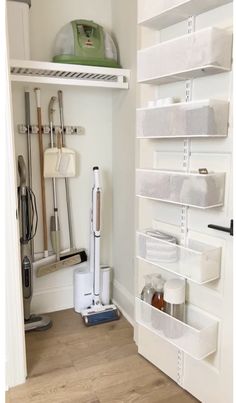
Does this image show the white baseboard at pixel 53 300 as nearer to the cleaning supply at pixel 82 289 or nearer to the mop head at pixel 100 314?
the cleaning supply at pixel 82 289

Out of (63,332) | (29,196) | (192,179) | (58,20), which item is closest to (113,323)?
(63,332)

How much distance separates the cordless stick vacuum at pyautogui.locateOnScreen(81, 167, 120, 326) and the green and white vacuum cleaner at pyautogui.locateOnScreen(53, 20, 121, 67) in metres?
0.73

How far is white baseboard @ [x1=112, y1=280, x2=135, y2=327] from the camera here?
2.65 m

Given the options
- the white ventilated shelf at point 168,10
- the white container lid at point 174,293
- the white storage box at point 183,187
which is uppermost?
the white ventilated shelf at point 168,10

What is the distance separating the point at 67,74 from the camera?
7.84 feet

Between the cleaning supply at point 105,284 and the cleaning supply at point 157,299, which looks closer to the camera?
the cleaning supply at point 157,299

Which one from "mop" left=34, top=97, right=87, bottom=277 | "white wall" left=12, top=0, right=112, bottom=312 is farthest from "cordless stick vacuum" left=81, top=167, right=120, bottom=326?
"white wall" left=12, top=0, right=112, bottom=312

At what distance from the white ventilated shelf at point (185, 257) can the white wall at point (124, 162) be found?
2.12 ft

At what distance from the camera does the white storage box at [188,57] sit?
146cm

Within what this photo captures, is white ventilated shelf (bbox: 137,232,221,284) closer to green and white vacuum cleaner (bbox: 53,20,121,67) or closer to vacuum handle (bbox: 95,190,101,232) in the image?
vacuum handle (bbox: 95,190,101,232)

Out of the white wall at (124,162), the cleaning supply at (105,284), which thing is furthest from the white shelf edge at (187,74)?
the cleaning supply at (105,284)

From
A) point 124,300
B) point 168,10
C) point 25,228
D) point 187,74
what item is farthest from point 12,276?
point 168,10

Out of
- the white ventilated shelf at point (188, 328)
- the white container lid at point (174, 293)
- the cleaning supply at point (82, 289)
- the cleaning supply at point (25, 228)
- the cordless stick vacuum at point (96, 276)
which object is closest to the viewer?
the white ventilated shelf at point (188, 328)

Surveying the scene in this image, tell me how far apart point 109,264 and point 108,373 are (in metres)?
1.04
